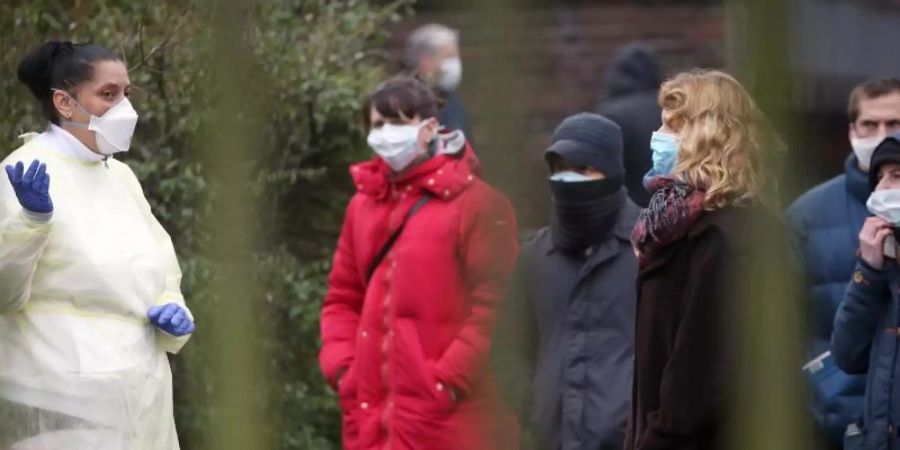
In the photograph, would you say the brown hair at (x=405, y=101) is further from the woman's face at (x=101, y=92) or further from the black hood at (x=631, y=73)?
the woman's face at (x=101, y=92)

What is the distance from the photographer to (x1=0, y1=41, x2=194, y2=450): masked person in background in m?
4.27

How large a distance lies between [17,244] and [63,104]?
2.00 feet

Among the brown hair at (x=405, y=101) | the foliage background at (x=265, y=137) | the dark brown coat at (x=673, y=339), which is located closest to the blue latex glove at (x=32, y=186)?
the foliage background at (x=265, y=137)

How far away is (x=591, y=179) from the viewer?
450cm

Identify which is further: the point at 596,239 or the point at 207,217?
the point at 596,239

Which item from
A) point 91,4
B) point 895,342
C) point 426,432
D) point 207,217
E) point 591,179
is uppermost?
point 207,217

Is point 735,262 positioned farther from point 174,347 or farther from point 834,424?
point 174,347

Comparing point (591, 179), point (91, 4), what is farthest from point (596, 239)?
point (91, 4)

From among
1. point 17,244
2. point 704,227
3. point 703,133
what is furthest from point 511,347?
point 17,244

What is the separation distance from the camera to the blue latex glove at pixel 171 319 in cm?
439

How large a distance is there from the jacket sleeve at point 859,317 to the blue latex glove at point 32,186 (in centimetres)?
186

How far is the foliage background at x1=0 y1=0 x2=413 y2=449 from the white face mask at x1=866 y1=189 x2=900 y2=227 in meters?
1.38

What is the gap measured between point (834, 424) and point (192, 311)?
1612 mm

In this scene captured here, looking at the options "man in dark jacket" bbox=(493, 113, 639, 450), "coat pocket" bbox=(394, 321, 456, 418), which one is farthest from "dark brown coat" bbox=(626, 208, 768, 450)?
"coat pocket" bbox=(394, 321, 456, 418)
